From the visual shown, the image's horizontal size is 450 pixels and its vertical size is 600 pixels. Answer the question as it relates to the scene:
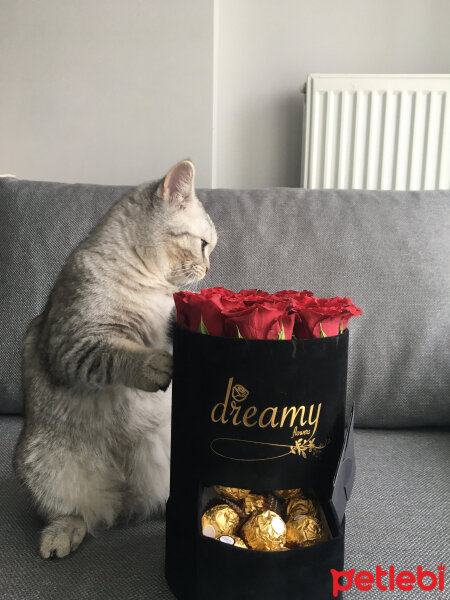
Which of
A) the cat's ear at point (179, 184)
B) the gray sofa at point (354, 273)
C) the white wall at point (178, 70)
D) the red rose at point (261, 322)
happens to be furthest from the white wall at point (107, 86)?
the red rose at point (261, 322)

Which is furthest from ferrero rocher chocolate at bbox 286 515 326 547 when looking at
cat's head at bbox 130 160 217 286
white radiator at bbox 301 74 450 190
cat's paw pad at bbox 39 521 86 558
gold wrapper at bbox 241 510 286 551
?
white radiator at bbox 301 74 450 190

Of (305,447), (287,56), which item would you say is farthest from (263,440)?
(287,56)

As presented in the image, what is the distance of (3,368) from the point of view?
123 centimetres

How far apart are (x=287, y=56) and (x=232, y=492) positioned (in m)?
1.90

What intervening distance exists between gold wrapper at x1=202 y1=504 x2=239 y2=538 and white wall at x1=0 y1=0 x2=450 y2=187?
63.8 inches

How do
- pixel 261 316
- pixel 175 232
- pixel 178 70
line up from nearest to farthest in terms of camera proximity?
1. pixel 261 316
2. pixel 175 232
3. pixel 178 70

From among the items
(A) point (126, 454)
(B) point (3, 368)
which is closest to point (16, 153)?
(B) point (3, 368)

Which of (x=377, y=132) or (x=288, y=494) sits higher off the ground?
(x=377, y=132)

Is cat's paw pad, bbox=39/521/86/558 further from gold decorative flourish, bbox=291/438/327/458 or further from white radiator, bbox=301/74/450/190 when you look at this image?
white radiator, bbox=301/74/450/190

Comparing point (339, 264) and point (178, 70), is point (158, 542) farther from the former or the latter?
point (178, 70)

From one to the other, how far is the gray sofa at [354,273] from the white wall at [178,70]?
728 mm

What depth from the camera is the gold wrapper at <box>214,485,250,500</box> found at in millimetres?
592

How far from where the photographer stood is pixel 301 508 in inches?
23.2

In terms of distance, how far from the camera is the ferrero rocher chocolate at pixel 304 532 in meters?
0.57
